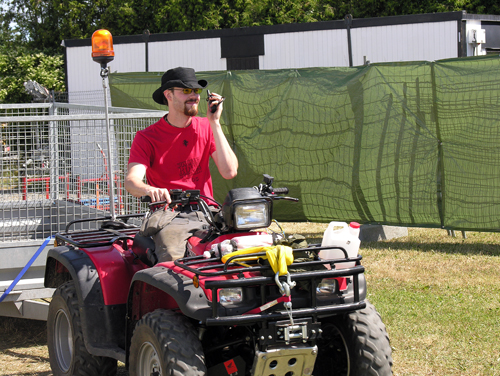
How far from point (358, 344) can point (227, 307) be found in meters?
0.77

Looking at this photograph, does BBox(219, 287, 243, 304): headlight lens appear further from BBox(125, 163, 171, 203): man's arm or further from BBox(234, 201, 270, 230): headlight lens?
BBox(125, 163, 171, 203): man's arm

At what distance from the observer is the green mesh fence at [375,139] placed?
8203mm

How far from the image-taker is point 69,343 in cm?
432

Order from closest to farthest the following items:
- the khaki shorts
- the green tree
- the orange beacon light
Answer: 1. the khaki shorts
2. the orange beacon light
3. the green tree

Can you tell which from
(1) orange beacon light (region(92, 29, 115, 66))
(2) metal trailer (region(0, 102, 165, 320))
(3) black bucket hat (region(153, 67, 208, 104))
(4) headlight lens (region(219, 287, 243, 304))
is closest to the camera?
(4) headlight lens (region(219, 287, 243, 304))

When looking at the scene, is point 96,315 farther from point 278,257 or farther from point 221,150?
point 278,257

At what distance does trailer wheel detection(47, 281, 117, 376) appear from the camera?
157 inches

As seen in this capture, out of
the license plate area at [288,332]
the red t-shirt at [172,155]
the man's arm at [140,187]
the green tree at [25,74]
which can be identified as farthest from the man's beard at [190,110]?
the green tree at [25,74]

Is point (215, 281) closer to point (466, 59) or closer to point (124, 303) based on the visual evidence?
point (124, 303)

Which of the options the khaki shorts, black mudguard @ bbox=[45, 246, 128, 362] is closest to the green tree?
black mudguard @ bbox=[45, 246, 128, 362]

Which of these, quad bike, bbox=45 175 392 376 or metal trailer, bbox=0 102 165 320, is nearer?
quad bike, bbox=45 175 392 376

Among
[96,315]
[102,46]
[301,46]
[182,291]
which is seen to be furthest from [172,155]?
[301,46]

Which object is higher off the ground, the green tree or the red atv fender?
the green tree

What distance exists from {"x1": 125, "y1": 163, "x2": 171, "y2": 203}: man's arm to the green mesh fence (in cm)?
543
